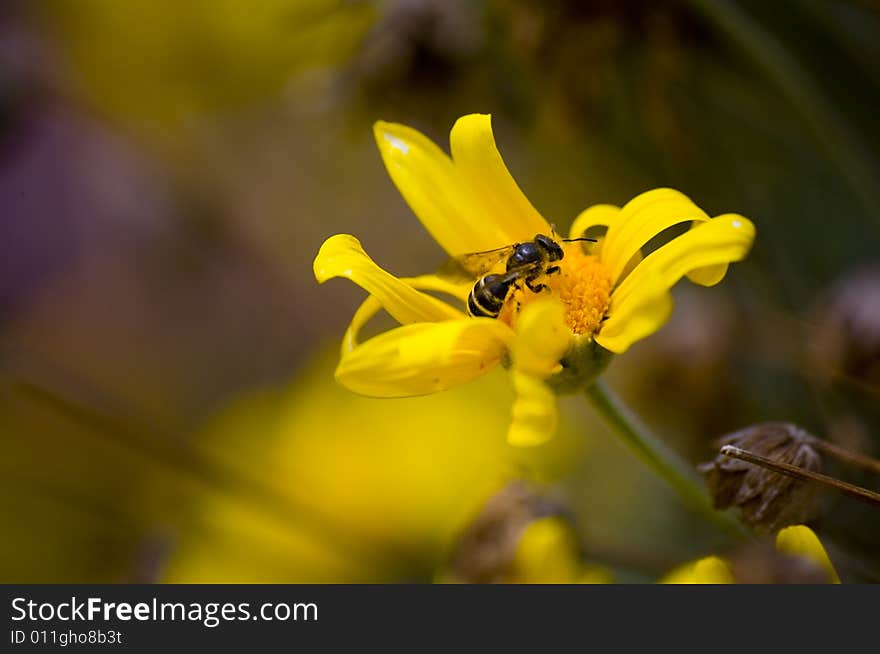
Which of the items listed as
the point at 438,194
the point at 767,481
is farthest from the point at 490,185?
the point at 767,481

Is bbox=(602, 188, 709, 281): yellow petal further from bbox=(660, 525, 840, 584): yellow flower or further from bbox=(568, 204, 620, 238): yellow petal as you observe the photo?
bbox=(660, 525, 840, 584): yellow flower

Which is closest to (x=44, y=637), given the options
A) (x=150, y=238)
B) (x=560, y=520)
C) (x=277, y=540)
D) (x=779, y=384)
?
(x=560, y=520)

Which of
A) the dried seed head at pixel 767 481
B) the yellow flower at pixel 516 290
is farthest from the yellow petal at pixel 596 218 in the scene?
the dried seed head at pixel 767 481

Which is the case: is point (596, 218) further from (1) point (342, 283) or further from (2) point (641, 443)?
(1) point (342, 283)

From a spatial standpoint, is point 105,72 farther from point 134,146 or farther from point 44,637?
point 44,637

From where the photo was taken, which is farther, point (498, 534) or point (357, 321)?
point (498, 534)

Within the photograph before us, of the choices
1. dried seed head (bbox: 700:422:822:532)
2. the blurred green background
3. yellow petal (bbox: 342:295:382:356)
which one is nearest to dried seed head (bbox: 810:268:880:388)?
the blurred green background

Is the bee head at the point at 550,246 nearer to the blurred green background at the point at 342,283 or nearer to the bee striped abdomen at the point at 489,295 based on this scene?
the bee striped abdomen at the point at 489,295
